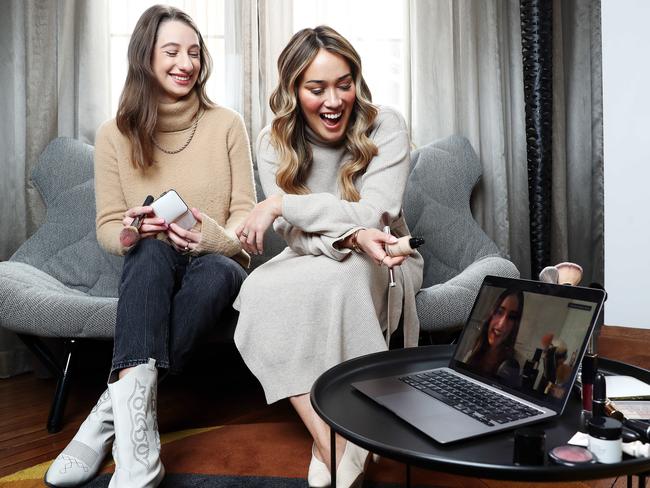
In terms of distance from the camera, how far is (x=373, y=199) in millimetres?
1483

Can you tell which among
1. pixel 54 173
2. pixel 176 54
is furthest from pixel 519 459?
pixel 54 173

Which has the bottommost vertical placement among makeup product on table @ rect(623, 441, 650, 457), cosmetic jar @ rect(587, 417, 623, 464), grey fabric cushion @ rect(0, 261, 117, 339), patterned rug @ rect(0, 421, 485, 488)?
patterned rug @ rect(0, 421, 485, 488)

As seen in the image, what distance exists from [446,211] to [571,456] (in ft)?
5.06

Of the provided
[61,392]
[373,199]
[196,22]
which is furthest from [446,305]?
[196,22]

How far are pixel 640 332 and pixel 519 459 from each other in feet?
5.03

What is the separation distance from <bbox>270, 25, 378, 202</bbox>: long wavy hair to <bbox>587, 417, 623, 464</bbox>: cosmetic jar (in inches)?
38.1

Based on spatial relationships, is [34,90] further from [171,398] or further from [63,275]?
[171,398]

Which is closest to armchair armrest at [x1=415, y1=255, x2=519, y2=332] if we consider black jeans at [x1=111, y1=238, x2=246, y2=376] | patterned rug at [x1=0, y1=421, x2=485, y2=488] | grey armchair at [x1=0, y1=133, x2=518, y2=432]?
grey armchair at [x1=0, y1=133, x2=518, y2=432]

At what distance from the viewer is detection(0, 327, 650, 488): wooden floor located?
1.62m

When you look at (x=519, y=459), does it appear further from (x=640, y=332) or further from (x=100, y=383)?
(x=100, y=383)

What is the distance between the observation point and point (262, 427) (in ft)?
5.72

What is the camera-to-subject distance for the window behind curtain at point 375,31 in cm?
242

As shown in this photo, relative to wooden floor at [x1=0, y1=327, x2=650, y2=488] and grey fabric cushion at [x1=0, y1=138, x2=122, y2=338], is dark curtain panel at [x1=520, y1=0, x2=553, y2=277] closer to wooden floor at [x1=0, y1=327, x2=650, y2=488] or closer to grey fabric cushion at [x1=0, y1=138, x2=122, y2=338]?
wooden floor at [x1=0, y1=327, x2=650, y2=488]

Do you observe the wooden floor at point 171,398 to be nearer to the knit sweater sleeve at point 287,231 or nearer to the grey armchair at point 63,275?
the grey armchair at point 63,275
